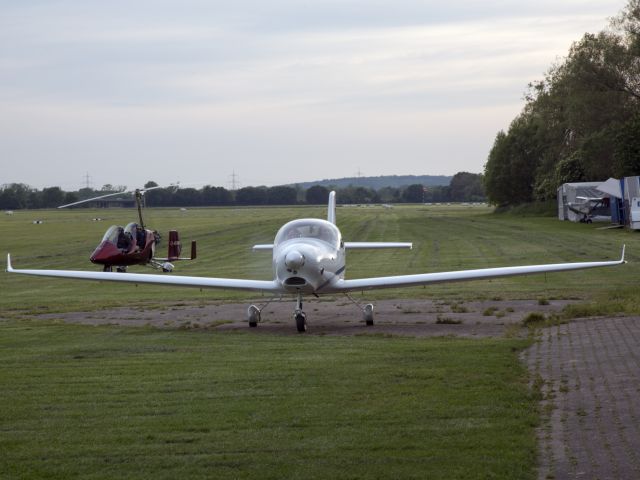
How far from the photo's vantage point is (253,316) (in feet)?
60.8

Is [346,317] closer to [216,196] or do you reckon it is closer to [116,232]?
[116,232]

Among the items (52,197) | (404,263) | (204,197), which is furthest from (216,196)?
(404,263)

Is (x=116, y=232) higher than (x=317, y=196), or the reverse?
(x=317, y=196)

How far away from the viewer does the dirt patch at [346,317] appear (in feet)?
57.4

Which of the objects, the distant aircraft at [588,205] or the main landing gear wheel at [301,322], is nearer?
the main landing gear wheel at [301,322]

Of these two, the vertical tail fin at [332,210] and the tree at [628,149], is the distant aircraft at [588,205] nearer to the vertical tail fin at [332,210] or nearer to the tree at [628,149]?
the tree at [628,149]

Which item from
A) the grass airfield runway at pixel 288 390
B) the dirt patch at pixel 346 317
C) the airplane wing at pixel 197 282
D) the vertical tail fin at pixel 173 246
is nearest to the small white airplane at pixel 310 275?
the airplane wing at pixel 197 282

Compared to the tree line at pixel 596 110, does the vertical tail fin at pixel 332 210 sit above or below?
below

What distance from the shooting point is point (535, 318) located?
1772cm

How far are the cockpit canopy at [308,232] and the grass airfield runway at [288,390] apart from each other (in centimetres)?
159

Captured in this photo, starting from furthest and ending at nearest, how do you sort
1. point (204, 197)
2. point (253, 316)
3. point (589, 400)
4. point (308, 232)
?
point (204, 197) < point (308, 232) < point (253, 316) < point (589, 400)

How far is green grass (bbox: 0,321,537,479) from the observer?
7.89 metres

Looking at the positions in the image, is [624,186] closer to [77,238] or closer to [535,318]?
[77,238]

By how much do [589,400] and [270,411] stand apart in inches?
124
